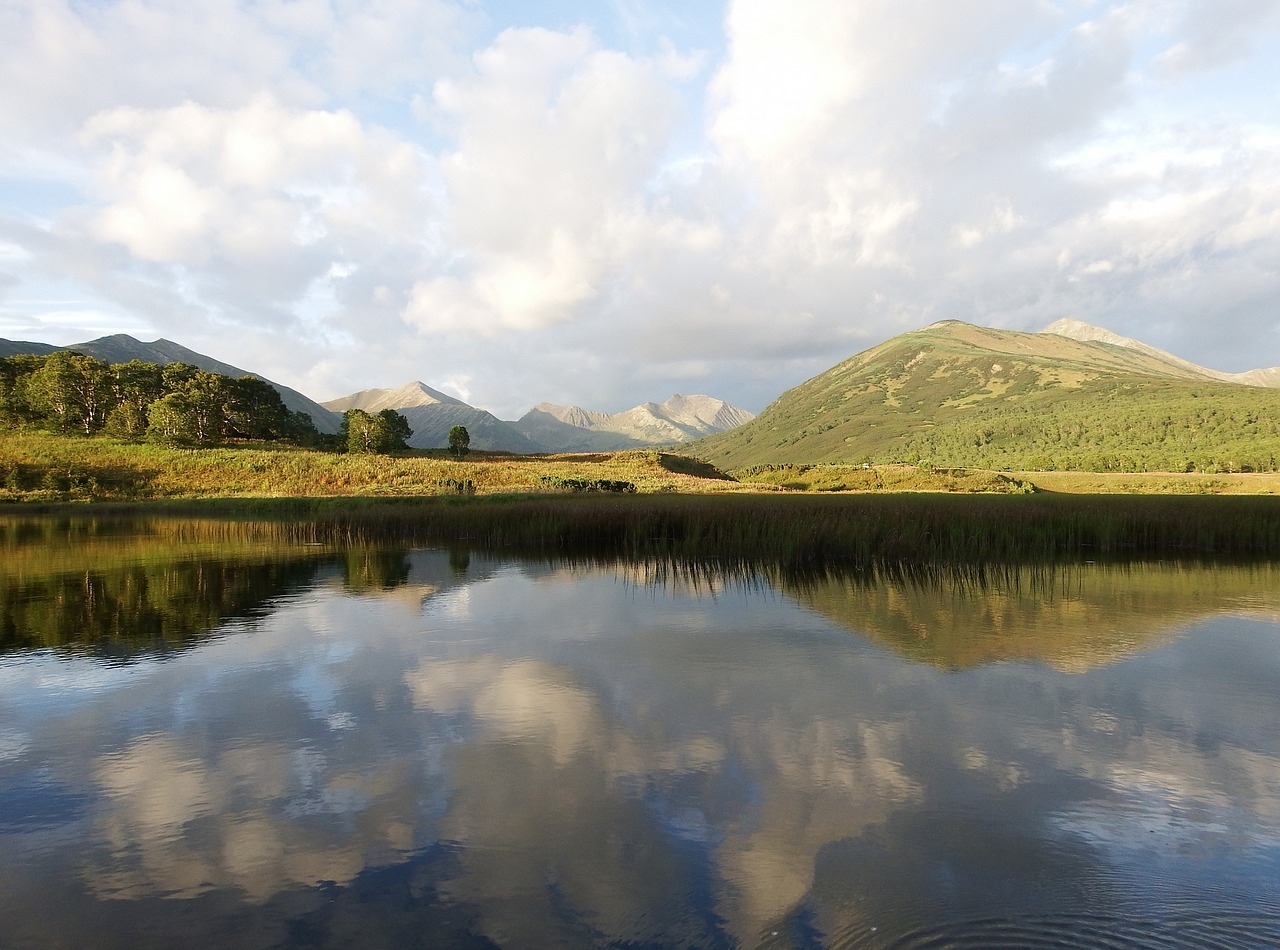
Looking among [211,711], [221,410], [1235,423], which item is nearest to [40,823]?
[211,711]

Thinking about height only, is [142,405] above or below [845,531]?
above

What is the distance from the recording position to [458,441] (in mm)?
107000

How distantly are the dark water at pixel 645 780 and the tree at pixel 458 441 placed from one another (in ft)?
290

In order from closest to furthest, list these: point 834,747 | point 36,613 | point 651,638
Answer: point 834,747 < point 651,638 < point 36,613

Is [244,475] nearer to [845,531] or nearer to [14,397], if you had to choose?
[14,397]

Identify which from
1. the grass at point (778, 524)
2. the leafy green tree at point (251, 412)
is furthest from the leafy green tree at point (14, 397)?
the grass at point (778, 524)

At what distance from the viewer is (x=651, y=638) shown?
1197cm

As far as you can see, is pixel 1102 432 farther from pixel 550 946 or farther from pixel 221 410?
pixel 550 946

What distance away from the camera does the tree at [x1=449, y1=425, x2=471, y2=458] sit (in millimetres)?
100250

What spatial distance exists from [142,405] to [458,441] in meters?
41.2

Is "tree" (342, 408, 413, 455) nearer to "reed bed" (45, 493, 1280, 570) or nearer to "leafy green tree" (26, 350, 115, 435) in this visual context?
"leafy green tree" (26, 350, 115, 435)

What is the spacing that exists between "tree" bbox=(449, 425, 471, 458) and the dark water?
88399mm

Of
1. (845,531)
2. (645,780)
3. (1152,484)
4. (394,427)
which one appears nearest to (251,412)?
(394,427)

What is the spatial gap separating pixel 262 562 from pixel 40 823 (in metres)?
17.7
